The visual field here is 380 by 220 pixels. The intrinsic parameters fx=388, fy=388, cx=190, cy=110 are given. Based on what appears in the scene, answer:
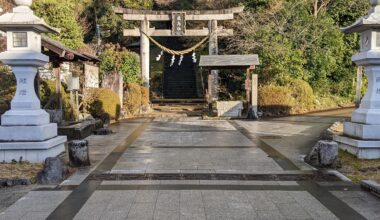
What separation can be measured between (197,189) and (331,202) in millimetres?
2100

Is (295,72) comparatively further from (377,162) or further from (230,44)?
(377,162)

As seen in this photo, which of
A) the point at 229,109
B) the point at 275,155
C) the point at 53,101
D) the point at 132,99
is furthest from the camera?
the point at 132,99

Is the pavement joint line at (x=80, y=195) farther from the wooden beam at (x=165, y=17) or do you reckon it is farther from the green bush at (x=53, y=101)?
the wooden beam at (x=165, y=17)

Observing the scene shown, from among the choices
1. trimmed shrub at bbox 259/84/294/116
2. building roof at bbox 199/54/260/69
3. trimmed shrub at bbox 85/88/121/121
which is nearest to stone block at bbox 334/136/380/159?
building roof at bbox 199/54/260/69

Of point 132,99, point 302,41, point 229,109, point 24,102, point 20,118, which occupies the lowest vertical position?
point 229,109

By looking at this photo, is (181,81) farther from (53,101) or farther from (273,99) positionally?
(53,101)

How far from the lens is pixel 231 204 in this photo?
568cm

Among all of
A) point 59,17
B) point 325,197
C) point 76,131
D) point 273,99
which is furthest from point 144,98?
point 325,197

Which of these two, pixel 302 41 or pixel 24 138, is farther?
pixel 302 41

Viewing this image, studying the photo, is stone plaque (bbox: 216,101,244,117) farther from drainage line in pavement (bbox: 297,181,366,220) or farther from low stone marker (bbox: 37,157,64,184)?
low stone marker (bbox: 37,157,64,184)

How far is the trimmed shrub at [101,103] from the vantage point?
678 inches

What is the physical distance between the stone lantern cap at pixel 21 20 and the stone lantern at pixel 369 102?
7.08m

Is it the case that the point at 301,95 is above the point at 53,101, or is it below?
above

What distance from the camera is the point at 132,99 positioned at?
21.0 metres
